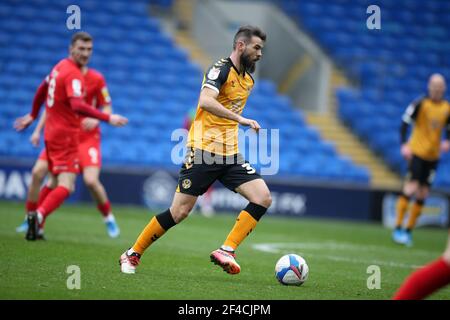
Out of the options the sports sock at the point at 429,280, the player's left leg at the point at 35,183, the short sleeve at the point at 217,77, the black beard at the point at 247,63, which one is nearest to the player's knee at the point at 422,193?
the player's left leg at the point at 35,183

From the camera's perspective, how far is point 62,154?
9.79 meters

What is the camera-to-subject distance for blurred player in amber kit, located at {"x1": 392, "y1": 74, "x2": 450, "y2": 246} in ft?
44.3

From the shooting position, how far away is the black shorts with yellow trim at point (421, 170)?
44.3 ft

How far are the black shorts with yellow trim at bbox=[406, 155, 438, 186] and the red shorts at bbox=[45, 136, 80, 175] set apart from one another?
20.6ft

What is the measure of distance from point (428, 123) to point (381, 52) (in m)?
11.5

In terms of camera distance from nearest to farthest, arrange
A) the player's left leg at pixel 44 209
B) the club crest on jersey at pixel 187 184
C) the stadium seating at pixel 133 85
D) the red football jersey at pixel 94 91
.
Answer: the club crest on jersey at pixel 187 184, the player's left leg at pixel 44 209, the red football jersey at pixel 94 91, the stadium seating at pixel 133 85

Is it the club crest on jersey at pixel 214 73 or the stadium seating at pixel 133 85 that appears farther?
the stadium seating at pixel 133 85

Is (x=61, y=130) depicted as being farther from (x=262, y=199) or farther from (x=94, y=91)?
(x=262, y=199)

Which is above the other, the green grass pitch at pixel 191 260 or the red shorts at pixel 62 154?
the red shorts at pixel 62 154

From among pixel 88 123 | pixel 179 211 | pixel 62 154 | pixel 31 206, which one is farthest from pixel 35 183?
pixel 179 211

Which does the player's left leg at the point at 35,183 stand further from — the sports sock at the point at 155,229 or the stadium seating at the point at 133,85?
the stadium seating at the point at 133,85

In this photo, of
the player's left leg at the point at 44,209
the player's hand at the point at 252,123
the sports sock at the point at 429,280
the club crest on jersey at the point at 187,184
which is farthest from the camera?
the player's left leg at the point at 44,209

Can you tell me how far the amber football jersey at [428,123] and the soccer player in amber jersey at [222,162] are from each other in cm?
663
